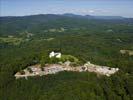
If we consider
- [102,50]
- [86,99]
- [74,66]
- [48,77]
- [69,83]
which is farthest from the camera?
[102,50]

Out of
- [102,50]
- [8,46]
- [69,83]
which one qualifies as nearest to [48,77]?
[69,83]

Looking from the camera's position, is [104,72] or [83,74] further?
[104,72]

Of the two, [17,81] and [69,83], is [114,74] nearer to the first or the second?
[69,83]

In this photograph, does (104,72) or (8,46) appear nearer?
(104,72)

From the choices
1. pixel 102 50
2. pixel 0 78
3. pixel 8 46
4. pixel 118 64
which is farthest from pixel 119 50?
pixel 0 78

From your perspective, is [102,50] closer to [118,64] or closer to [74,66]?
[118,64]

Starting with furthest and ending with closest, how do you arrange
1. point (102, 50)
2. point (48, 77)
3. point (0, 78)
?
point (102, 50) < point (0, 78) < point (48, 77)

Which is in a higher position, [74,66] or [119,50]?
[74,66]

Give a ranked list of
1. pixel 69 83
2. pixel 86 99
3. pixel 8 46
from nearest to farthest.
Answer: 1. pixel 86 99
2. pixel 69 83
3. pixel 8 46

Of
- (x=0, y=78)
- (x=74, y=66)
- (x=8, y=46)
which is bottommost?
(x=8, y=46)
